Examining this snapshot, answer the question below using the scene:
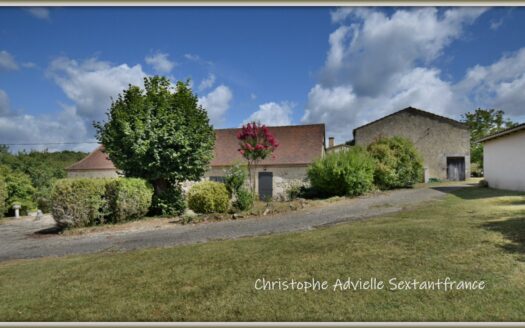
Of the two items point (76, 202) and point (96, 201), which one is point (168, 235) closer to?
point (96, 201)

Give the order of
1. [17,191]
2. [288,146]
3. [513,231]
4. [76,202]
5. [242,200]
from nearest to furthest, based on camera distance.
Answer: [513,231]
[76,202]
[242,200]
[17,191]
[288,146]

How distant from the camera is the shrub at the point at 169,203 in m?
12.3

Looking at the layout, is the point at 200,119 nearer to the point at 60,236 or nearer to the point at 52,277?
the point at 60,236

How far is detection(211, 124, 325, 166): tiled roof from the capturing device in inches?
875

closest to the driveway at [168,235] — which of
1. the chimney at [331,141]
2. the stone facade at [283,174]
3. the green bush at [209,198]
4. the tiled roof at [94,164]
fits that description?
the green bush at [209,198]

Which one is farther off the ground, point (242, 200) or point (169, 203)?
point (242, 200)

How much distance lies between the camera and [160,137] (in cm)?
1182

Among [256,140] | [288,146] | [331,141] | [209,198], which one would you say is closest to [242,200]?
[209,198]

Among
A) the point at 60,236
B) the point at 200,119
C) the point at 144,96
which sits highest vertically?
the point at 144,96

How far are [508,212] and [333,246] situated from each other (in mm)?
5328

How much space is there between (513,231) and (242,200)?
26.2 ft

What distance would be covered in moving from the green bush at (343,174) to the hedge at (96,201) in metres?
8.46

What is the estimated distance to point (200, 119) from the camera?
1298cm

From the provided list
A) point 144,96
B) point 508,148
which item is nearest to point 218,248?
point 144,96
